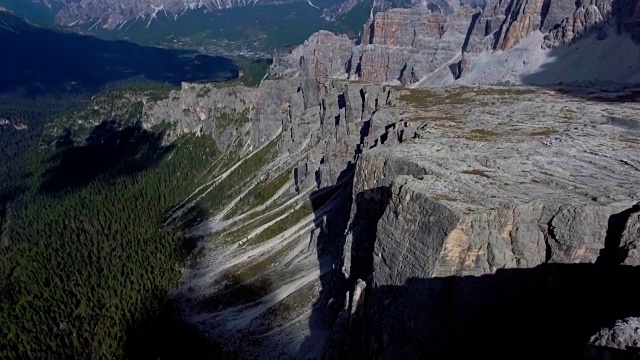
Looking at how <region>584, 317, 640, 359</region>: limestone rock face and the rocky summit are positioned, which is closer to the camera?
<region>584, 317, 640, 359</region>: limestone rock face

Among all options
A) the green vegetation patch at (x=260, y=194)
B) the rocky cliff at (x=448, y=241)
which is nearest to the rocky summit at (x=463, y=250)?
the rocky cliff at (x=448, y=241)

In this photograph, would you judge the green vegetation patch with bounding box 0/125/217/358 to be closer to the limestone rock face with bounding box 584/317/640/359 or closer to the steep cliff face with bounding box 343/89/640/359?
the steep cliff face with bounding box 343/89/640/359

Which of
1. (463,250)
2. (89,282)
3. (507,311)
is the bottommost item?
(89,282)

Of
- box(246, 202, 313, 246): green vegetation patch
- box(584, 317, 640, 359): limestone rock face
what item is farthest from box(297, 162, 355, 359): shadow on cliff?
box(584, 317, 640, 359): limestone rock face

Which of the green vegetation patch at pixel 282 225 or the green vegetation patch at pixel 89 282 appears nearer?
the green vegetation patch at pixel 89 282

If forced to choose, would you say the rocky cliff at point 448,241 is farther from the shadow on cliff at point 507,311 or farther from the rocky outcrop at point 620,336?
the rocky outcrop at point 620,336

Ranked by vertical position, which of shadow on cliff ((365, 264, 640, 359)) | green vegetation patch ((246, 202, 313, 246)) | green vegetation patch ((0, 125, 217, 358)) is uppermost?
shadow on cliff ((365, 264, 640, 359))

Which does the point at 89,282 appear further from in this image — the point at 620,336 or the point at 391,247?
the point at 620,336

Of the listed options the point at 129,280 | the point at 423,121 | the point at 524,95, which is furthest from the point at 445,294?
the point at 129,280

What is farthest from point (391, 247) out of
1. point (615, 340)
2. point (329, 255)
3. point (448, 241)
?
point (329, 255)
